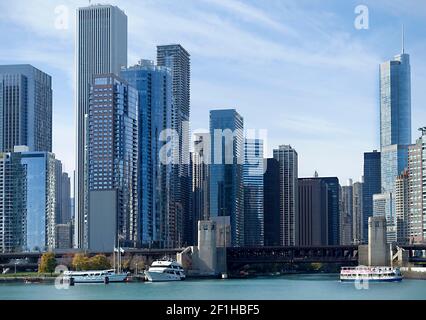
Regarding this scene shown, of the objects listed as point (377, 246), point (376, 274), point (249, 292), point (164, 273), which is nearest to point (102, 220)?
point (164, 273)

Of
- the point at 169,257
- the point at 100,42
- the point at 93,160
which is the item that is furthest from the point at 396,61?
the point at 93,160

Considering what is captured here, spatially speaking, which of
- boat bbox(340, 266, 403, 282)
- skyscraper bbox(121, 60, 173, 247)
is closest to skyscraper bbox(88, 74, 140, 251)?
skyscraper bbox(121, 60, 173, 247)

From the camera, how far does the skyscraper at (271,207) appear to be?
30573 mm

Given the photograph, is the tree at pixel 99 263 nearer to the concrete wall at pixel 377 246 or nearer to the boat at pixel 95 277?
the boat at pixel 95 277

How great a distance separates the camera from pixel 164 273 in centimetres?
3131

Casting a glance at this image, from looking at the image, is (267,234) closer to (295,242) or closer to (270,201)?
(295,242)

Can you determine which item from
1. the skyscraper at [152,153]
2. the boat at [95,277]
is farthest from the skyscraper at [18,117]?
the skyscraper at [152,153]

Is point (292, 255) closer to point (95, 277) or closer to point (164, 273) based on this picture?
point (164, 273)

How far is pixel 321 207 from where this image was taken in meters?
42.1

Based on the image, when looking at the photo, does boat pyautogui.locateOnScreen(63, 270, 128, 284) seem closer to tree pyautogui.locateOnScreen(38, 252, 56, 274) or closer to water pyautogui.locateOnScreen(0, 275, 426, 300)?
tree pyautogui.locateOnScreen(38, 252, 56, 274)

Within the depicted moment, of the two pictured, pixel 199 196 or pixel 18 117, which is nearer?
pixel 18 117

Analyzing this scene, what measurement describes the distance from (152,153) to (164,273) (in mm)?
22176

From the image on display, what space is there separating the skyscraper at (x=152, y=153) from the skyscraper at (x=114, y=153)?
0.52 meters
